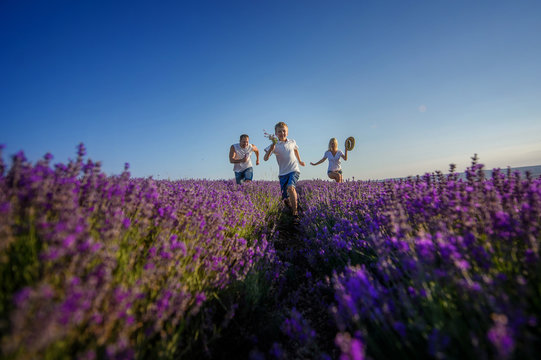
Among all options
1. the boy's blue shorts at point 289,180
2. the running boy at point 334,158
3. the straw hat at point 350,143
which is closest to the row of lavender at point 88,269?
the boy's blue shorts at point 289,180

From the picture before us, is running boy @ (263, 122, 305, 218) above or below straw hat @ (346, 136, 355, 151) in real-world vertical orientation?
below

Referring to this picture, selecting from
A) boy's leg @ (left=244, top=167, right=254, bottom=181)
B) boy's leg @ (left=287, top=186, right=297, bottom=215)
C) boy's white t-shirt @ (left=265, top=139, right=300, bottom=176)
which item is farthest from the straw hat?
boy's leg @ (left=287, top=186, right=297, bottom=215)

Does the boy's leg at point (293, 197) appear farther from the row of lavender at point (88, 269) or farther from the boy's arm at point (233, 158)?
the row of lavender at point (88, 269)

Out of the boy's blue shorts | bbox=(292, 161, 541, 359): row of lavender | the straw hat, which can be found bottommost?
bbox=(292, 161, 541, 359): row of lavender

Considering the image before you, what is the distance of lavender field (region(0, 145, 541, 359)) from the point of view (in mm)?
907

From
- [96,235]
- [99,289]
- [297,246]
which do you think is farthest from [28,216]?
[297,246]

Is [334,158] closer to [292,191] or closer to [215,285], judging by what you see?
[292,191]

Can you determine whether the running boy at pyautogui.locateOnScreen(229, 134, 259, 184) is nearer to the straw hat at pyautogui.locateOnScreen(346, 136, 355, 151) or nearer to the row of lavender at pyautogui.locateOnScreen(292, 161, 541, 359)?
the straw hat at pyautogui.locateOnScreen(346, 136, 355, 151)

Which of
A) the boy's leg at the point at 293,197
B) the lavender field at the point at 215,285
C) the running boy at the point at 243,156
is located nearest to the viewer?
the lavender field at the point at 215,285

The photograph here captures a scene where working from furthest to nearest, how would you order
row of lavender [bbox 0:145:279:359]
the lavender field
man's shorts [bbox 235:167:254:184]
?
man's shorts [bbox 235:167:254:184] → the lavender field → row of lavender [bbox 0:145:279:359]

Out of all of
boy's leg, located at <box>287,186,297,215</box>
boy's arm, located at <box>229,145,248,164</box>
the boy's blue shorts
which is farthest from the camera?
boy's arm, located at <box>229,145,248,164</box>

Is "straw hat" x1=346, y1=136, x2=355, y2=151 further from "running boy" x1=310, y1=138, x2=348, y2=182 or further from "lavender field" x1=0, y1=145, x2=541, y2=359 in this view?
"lavender field" x1=0, y1=145, x2=541, y2=359

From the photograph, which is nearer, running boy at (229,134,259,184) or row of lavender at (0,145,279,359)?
row of lavender at (0,145,279,359)

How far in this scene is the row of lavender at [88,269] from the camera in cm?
81
